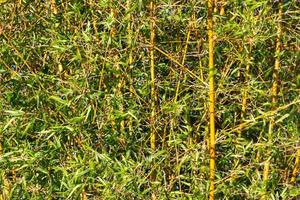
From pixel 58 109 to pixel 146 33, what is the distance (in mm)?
675

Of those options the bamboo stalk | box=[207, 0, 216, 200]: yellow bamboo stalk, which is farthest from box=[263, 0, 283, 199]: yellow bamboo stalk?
the bamboo stalk

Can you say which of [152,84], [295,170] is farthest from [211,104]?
[295,170]

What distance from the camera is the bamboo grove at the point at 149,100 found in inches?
123

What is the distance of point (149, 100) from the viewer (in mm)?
3262

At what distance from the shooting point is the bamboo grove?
3.11 meters

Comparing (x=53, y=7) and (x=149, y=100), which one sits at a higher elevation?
(x=53, y=7)

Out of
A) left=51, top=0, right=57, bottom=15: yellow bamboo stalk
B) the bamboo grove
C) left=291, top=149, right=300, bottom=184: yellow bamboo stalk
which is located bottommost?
left=291, top=149, right=300, bottom=184: yellow bamboo stalk

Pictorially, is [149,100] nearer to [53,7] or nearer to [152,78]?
[152,78]

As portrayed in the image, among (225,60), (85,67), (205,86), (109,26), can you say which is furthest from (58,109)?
(225,60)

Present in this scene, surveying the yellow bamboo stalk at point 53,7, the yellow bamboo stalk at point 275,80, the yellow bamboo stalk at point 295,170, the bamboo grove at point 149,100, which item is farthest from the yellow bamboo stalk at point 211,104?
the yellow bamboo stalk at point 53,7

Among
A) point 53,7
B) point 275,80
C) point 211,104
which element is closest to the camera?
point 211,104

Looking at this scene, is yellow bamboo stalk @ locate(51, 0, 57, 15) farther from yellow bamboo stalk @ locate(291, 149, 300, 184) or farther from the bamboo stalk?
yellow bamboo stalk @ locate(291, 149, 300, 184)

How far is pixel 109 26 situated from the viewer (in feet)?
10.3

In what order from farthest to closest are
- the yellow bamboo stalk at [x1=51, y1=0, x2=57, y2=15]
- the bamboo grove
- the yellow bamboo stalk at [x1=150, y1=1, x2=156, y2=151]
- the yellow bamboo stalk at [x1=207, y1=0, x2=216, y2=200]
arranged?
the yellow bamboo stalk at [x1=51, y1=0, x2=57, y2=15] → the yellow bamboo stalk at [x1=150, y1=1, x2=156, y2=151] → the bamboo grove → the yellow bamboo stalk at [x1=207, y1=0, x2=216, y2=200]
